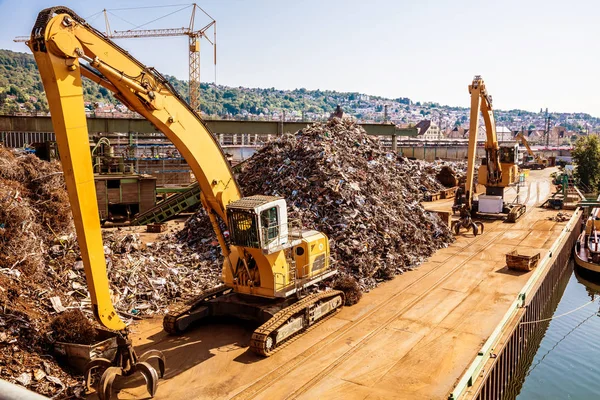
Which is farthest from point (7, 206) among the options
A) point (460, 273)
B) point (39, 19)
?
point (460, 273)

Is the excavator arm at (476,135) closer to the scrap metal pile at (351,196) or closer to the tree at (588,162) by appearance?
the scrap metal pile at (351,196)

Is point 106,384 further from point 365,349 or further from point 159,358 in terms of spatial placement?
point 365,349

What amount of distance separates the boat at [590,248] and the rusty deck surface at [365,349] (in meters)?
7.33

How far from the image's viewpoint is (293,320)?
11.9m

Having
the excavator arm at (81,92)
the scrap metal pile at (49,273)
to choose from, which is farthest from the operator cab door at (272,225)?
the scrap metal pile at (49,273)

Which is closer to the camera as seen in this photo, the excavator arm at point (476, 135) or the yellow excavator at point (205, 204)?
the yellow excavator at point (205, 204)

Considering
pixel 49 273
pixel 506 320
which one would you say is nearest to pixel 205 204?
pixel 49 273

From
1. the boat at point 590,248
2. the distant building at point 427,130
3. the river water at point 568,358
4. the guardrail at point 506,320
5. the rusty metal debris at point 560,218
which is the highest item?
the distant building at point 427,130

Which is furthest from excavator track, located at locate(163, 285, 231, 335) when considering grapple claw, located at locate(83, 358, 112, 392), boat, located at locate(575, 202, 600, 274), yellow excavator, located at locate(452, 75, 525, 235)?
yellow excavator, located at locate(452, 75, 525, 235)

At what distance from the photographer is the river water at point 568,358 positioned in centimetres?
1352

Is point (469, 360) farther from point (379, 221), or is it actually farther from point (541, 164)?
point (541, 164)

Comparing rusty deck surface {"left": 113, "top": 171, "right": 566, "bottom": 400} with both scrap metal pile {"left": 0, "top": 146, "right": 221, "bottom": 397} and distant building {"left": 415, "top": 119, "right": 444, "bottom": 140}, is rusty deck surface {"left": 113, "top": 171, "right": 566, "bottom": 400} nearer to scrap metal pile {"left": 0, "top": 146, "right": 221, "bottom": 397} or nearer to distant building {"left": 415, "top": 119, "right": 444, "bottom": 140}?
scrap metal pile {"left": 0, "top": 146, "right": 221, "bottom": 397}

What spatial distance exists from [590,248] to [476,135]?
25.8 feet

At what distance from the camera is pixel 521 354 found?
14.9 metres
